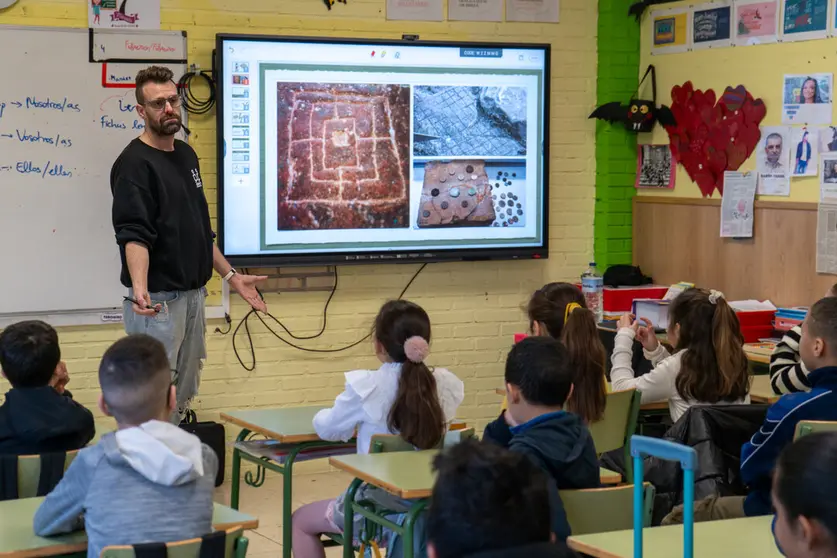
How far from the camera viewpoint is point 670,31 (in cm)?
600

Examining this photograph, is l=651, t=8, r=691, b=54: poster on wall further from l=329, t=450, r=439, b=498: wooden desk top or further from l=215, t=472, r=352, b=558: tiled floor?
l=329, t=450, r=439, b=498: wooden desk top

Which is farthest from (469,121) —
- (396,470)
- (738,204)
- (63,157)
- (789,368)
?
(396,470)

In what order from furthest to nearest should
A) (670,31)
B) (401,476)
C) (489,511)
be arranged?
(670,31), (401,476), (489,511)

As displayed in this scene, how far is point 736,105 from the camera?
5559 millimetres

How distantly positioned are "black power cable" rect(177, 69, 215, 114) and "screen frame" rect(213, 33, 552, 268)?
6 cm

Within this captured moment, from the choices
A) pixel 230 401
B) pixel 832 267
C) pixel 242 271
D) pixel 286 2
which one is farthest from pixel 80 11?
pixel 832 267

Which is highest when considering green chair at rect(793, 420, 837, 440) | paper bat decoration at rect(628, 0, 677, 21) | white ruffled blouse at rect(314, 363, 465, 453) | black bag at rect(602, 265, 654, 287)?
paper bat decoration at rect(628, 0, 677, 21)

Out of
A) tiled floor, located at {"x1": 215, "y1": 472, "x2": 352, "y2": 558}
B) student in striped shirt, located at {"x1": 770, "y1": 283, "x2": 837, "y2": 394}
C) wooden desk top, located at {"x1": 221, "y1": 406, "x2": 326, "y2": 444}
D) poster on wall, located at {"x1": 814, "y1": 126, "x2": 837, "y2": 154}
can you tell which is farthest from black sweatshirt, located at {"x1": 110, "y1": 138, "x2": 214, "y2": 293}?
poster on wall, located at {"x1": 814, "y1": 126, "x2": 837, "y2": 154}

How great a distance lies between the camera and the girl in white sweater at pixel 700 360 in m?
3.97

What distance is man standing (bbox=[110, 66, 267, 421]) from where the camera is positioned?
4164mm

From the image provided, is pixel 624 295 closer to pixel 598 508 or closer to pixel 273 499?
pixel 273 499

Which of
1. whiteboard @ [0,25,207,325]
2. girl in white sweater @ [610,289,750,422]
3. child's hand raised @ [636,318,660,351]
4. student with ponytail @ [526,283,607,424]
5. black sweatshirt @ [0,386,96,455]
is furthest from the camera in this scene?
whiteboard @ [0,25,207,325]

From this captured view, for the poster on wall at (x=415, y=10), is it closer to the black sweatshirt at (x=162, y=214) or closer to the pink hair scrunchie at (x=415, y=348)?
the black sweatshirt at (x=162, y=214)

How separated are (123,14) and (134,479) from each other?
326 cm
